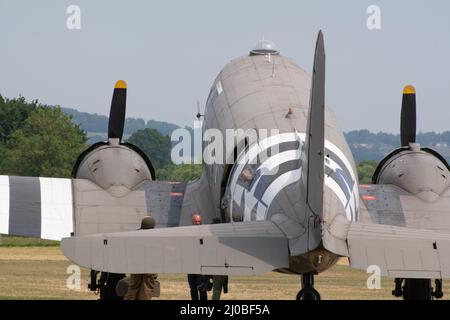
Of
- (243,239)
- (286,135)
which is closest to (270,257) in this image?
(243,239)

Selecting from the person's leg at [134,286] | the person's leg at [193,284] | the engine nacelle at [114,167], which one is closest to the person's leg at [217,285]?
the person's leg at [193,284]

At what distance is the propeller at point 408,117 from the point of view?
1029 inches

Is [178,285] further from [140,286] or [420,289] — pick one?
[140,286]

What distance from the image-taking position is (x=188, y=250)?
17.4 m

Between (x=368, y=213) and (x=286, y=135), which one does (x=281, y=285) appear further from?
(x=286, y=135)

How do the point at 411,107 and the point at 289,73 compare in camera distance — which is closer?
the point at 289,73

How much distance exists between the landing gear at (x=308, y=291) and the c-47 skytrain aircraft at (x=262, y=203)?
0.04 m

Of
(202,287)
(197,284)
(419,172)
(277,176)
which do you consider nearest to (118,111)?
(197,284)

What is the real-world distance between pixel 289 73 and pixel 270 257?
795 centimetres

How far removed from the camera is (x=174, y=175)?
95.4 meters

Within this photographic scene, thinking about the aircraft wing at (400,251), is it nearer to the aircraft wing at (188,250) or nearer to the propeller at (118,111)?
the aircraft wing at (188,250)

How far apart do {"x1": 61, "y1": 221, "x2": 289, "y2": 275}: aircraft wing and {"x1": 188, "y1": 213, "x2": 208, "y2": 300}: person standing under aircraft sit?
13.2ft
